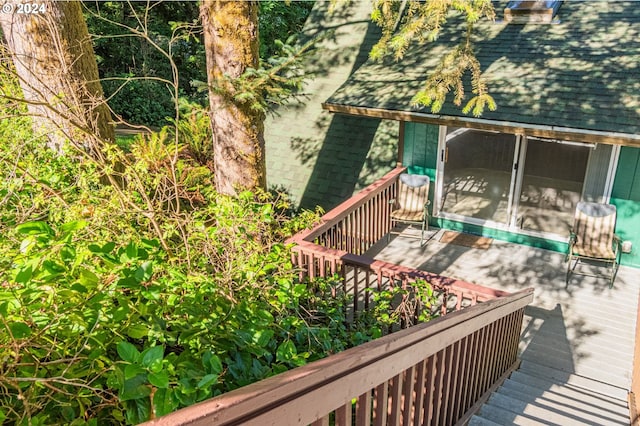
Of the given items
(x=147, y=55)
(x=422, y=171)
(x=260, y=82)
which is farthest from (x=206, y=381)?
(x=147, y=55)

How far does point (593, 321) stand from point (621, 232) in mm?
1631

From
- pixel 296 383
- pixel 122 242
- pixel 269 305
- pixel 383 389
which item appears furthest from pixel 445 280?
pixel 296 383

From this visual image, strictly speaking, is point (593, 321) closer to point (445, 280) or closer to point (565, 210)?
point (445, 280)

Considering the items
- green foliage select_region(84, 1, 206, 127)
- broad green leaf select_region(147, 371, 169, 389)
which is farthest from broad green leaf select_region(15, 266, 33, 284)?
green foliage select_region(84, 1, 206, 127)

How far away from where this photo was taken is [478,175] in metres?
10.8

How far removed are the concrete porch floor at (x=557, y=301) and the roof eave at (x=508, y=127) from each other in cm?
196

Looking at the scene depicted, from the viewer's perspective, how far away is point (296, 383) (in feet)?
4.46

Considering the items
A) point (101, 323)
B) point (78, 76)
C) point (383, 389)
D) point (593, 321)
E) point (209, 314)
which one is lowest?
point (593, 321)

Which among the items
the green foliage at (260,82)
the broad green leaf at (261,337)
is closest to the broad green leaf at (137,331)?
the broad green leaf at (261,337)

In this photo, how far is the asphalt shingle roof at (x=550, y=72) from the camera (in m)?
5.64

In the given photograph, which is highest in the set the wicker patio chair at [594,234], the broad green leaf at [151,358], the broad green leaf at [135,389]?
the broad green leaf at [151,358]

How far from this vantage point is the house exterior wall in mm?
6199

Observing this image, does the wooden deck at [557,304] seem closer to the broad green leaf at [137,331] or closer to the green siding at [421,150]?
the green siding at [421,150]

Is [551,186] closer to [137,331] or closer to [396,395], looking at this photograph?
[396,395]
